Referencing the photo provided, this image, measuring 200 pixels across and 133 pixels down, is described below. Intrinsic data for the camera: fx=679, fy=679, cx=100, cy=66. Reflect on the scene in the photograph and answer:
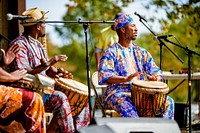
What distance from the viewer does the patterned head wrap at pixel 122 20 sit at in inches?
273

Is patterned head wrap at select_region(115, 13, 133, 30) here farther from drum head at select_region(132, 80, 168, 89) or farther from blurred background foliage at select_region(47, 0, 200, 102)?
blurred background foliage at select_region(47, 0, 200, 102)

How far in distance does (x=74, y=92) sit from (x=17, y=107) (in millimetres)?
1061

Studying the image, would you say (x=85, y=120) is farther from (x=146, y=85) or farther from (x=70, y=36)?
(x=70, y=36)

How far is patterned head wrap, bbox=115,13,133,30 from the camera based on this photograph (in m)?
6.94

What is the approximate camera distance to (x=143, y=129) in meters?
4.88

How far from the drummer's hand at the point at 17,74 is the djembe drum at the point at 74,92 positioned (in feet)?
2.70

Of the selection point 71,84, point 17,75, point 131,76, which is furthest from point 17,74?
point 131,76

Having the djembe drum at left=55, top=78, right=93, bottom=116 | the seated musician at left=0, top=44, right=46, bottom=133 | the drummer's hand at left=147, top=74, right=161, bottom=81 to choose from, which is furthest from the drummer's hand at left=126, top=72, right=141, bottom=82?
the seated musician at left=0, top=44, right=46, bottom=133

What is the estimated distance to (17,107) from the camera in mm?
5855

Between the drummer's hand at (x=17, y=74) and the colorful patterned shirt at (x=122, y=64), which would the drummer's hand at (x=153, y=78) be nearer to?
the colorful patterned shirt at (x=122, y=64)

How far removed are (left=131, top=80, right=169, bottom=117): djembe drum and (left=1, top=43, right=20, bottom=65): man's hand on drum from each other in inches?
46.8

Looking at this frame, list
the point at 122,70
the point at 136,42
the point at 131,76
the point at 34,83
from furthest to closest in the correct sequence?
the point at 136,42 → the point at 122,70 → the point at 131,76 → the point at 34,83

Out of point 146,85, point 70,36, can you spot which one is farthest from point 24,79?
point 70,36

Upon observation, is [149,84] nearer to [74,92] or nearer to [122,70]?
[122,70]
